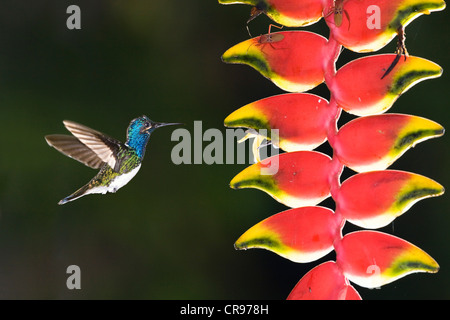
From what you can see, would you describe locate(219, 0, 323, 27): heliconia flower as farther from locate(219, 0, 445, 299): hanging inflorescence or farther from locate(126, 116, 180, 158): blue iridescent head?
locate(126, 116, 180, 158): blue iridescent head

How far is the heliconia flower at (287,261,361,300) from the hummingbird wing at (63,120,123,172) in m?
0.37

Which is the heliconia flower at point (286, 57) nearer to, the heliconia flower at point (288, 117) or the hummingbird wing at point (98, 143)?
the heliconia flower at point (288, 117)

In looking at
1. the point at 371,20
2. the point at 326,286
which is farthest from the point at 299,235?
the point at 371,20

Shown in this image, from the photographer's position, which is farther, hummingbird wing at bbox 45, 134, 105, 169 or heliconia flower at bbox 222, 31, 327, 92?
hummingbird wing at bbox 45, 134, 105, 169

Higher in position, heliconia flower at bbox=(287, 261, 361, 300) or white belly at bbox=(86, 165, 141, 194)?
white belly at bbox=(86, 165, 141, 194)

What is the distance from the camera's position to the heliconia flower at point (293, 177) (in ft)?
1.63

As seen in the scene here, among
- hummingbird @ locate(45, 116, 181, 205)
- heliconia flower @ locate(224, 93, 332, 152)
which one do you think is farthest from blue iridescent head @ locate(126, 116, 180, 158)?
heliconia flower @ locate(224, 93, 332, 152)

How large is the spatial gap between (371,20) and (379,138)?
0.09m

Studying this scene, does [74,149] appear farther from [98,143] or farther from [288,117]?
[288,117]

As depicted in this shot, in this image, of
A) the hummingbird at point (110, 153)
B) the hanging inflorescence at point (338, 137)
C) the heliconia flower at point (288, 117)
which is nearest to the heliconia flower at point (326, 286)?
the hanging inflorescence at point (338, 137)

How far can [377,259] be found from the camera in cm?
48

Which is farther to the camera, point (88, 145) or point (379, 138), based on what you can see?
point (88, 145)

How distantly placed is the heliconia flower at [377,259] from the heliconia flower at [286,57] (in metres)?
0.12

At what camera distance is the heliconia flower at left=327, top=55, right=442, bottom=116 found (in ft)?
1.53
